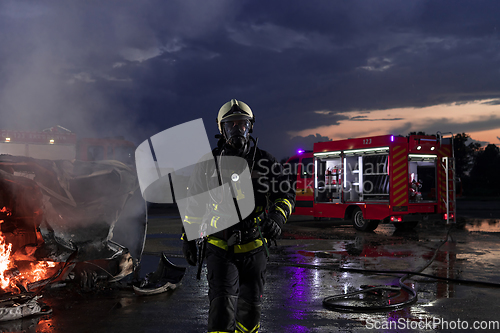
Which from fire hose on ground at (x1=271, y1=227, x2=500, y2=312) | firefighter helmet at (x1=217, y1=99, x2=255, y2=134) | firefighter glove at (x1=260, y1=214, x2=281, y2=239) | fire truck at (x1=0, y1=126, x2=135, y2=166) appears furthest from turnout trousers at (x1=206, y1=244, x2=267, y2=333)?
fire truck at (x1=0, y1=126, x2=135, y2=166)

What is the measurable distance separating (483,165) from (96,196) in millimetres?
61148

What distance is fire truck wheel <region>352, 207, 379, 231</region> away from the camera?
12523mm

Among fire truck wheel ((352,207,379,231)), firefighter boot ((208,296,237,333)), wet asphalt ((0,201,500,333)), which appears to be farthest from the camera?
fire truck wheel ((352,207,379,231))

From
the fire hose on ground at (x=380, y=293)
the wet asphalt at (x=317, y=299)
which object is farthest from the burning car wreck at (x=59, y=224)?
the fire hose on ground at (x=380, y=293)

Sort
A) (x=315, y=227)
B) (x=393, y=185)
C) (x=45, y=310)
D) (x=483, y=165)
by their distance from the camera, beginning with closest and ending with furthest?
(x=45, y=310) < (x=393, y=185) < (x=315, y=227) < (x=483, y=165)

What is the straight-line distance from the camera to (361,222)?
12672mm

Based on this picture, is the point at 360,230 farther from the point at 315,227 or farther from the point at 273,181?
the point at 273,181

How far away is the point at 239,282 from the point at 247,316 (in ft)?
0.82

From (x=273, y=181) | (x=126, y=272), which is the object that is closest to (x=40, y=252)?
(x=126, y=272)

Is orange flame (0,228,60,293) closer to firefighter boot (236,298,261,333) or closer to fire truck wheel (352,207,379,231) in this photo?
firefighter boot (236,298,261,333)

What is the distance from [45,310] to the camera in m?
4.58

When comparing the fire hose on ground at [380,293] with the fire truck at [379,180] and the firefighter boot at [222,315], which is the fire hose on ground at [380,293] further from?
the fire truck at [379,180]

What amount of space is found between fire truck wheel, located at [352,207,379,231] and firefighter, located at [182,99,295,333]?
380 inches

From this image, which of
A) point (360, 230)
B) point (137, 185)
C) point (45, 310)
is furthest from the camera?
point (360, 230)
